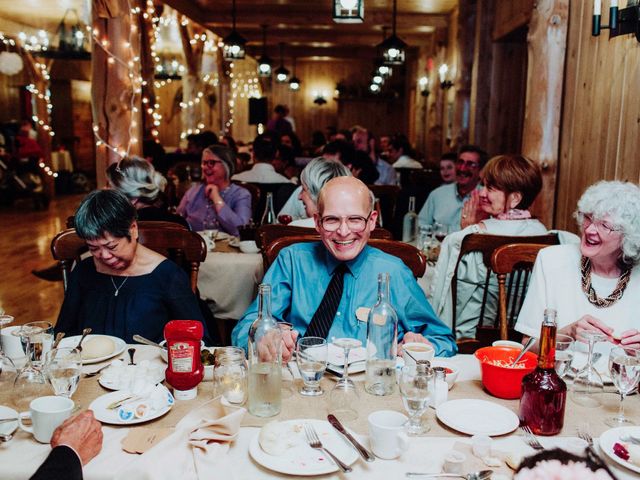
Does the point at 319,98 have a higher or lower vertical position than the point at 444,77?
higher

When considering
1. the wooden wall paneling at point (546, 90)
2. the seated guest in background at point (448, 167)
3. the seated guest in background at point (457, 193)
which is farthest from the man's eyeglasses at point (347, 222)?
the seated guest in background at point (448, 167)

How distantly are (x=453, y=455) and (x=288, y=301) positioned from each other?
1035 millimetres

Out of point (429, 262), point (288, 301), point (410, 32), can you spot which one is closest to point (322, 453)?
point (288, 301)

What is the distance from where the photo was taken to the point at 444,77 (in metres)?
10.7

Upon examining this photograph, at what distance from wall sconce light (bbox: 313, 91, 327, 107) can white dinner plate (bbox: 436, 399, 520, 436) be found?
18500mm

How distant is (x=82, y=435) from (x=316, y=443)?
486mm

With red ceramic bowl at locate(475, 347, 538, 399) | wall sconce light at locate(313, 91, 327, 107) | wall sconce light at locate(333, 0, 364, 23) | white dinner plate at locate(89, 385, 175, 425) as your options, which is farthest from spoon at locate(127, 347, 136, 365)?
wall sconce light at locate(313, 91, 327, 107)

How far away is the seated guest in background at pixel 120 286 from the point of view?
7.31 ft

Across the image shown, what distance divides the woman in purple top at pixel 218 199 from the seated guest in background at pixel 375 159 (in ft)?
9.45

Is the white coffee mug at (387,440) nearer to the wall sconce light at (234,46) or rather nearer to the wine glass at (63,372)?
the wine glass at (63,372)

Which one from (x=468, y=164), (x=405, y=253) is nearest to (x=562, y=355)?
(x=405, y=253)

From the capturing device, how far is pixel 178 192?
6.37 meters

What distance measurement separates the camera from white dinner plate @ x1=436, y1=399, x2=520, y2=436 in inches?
57.4

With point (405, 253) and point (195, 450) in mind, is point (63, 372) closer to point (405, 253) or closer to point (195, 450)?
point (195, 450)
